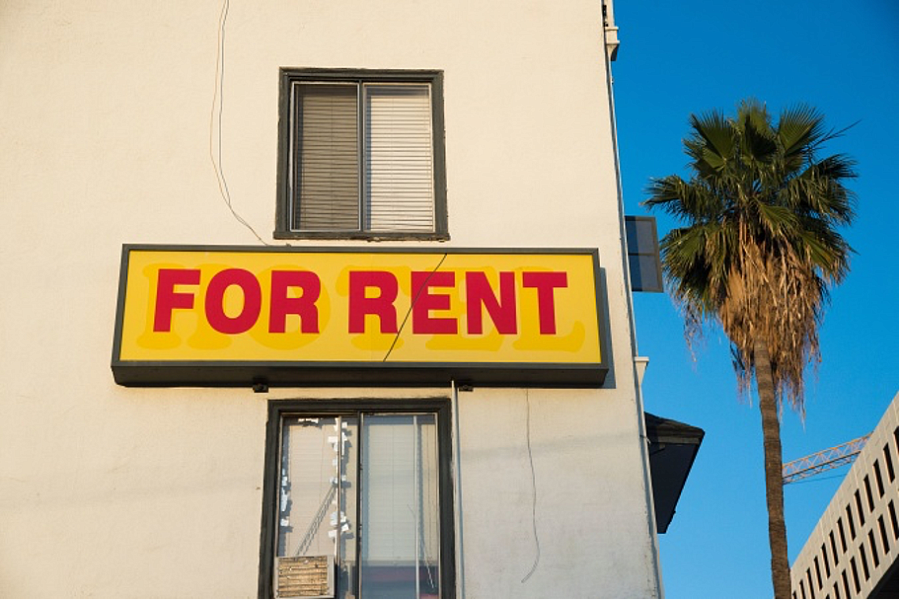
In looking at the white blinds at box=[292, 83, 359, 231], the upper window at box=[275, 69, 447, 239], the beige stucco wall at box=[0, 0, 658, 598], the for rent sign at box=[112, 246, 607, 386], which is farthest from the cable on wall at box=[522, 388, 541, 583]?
the white blinds at box=[292, 83, 359, 231]

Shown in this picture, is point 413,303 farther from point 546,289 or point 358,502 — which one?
point 358,502

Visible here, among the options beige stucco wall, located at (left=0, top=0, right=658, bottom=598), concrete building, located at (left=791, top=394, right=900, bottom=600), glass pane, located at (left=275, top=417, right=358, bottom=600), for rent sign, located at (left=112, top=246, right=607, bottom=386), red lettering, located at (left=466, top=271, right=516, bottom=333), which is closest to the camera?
beige stucco wall, located at (left=0, top=0, right=658, bottom=598)

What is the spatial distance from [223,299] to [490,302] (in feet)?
7.76

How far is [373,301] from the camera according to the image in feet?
35.2

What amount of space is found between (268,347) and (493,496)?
2.31 metres

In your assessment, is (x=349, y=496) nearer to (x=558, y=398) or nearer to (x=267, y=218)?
(x=558, y=398)

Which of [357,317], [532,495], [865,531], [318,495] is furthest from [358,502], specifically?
[865,531]

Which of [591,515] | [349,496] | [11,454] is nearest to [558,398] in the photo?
[591,515]

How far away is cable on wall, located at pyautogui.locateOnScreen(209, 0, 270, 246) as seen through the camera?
1134 centimetres

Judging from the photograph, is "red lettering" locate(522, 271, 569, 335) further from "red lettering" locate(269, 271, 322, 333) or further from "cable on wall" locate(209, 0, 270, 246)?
"cable on wall" locate(209, 0, 270, 246)

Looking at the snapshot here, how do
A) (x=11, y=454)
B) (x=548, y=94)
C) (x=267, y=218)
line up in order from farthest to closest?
(x=548, y=94) < (x=267, y=218) < (x=11, y=454)

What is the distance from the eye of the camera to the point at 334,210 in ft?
38.1

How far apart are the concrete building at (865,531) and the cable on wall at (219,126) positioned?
68.2 meters

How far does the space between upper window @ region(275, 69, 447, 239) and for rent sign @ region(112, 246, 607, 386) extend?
582mm
